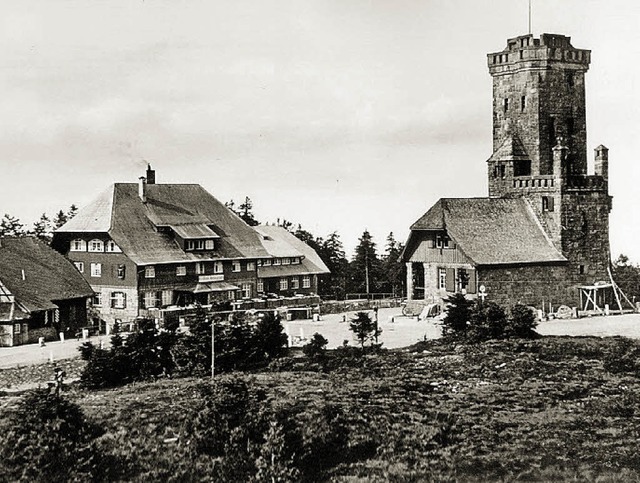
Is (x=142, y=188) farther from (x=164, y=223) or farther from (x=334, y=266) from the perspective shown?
(x=334, y=266)

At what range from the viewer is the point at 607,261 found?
2317 inches

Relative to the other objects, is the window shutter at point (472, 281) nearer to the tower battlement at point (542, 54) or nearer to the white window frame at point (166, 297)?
the tower battlement at point (542, 54)

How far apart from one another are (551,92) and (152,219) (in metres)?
27.7

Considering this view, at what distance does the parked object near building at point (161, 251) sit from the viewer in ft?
183

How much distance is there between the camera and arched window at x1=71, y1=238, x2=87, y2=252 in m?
58.4

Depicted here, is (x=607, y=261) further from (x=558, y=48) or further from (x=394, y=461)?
(x=394, y=461)

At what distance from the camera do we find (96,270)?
188ft

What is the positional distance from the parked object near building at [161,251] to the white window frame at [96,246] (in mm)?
19

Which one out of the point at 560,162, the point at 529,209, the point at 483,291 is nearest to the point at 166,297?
the point at 483,291

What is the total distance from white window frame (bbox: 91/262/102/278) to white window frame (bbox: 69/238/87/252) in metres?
1.41

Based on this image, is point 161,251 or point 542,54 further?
point 542,54

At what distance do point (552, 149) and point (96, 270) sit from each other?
101 ft

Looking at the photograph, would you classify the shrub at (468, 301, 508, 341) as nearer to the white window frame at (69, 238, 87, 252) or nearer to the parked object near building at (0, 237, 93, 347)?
the parked object near building at (0, 237, 93, 347)

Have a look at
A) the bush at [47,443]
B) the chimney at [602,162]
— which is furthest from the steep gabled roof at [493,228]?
the bush at [47,443]
